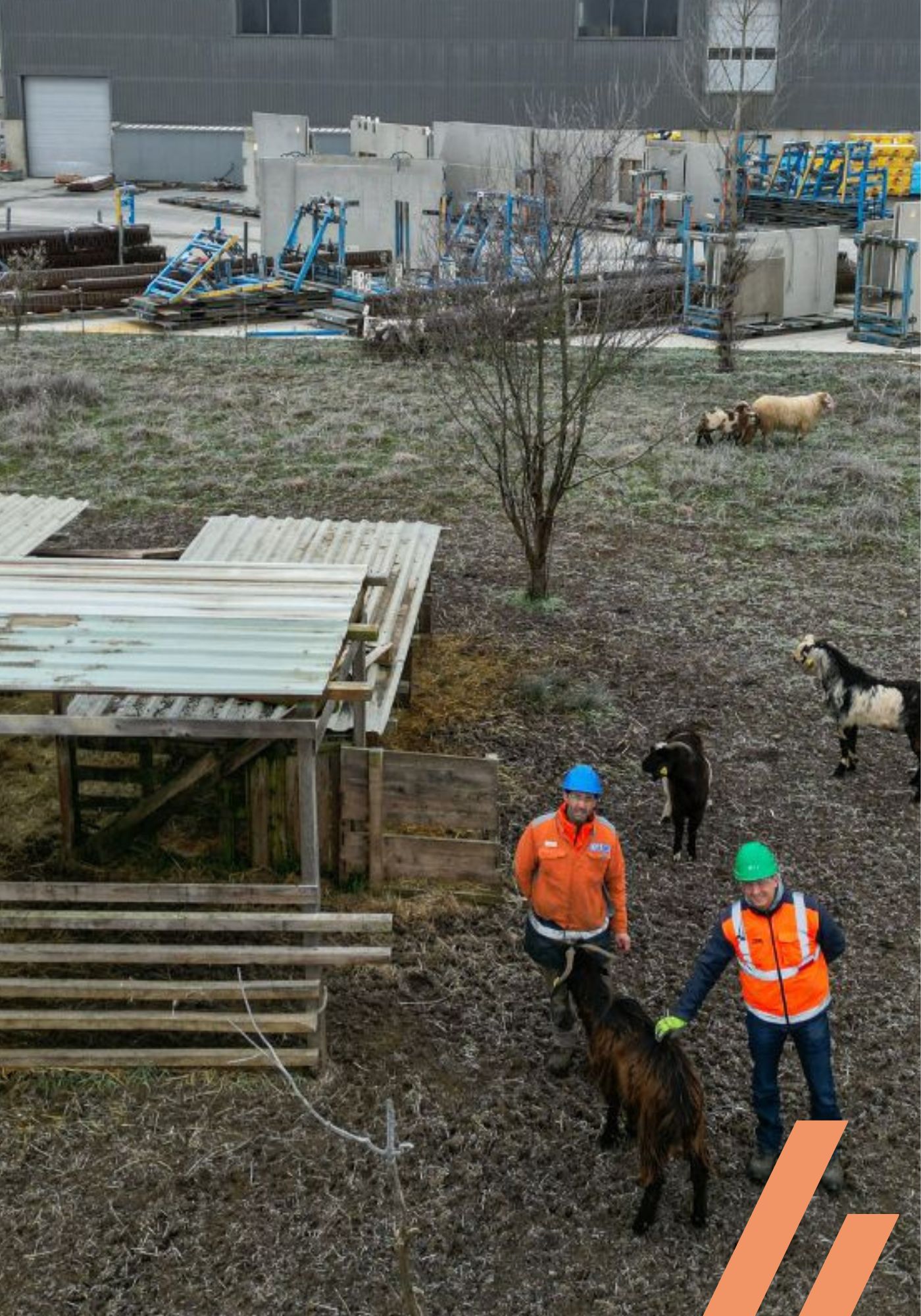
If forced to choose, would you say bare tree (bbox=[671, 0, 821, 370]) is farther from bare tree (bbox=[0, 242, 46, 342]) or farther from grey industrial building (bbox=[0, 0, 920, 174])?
bare tree (bbox=[0, 242, 46, 342])

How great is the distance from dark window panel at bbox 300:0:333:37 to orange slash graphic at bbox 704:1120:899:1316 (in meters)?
49.2

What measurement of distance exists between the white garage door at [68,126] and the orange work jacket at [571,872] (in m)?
51.2

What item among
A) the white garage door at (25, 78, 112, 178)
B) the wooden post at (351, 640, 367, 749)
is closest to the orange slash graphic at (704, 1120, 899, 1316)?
the wooden post at (351, 640, 367, 749)

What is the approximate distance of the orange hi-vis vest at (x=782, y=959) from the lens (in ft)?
20.2

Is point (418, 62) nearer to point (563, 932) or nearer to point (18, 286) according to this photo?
point (18, 286)

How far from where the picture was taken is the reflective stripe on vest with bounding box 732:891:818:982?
6.14 metres

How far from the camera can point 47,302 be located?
91.8ft

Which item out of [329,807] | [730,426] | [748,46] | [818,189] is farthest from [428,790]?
[748,46]

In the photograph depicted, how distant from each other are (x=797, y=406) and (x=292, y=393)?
277 inches

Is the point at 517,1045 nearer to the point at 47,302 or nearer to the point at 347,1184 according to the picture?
the point at 347,1184

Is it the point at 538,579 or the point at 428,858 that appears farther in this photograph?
the point at 538,579

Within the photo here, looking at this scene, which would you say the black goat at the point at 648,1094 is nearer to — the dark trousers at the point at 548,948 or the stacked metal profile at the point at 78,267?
the dark trousers at the point at 548,948

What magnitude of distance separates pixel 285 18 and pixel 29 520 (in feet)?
141

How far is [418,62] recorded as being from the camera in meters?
49.1
